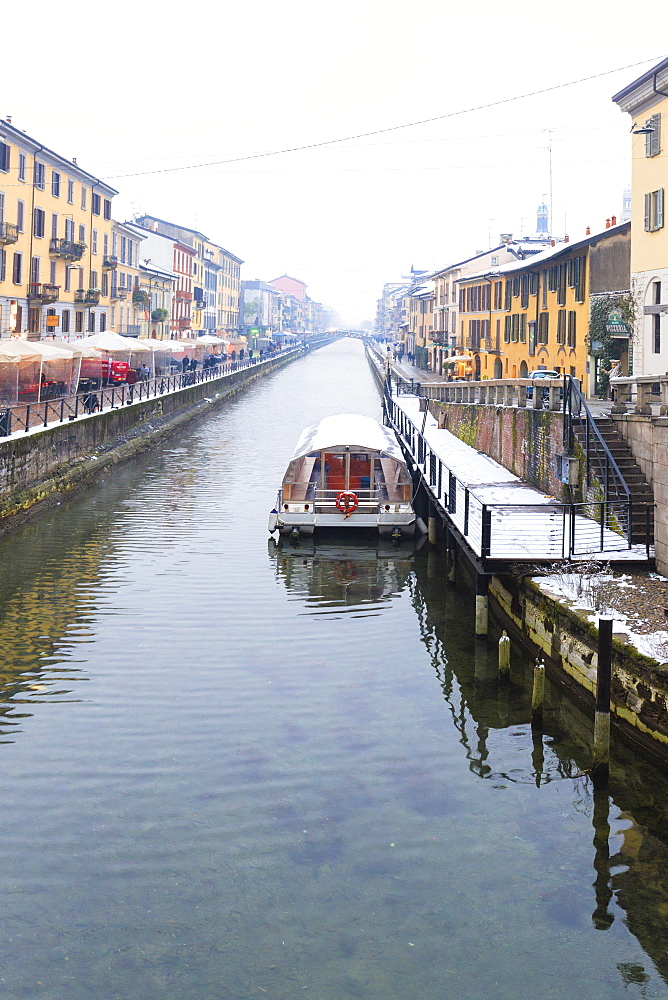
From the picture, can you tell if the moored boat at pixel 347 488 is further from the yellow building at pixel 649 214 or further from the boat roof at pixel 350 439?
the yellow building at pixel 649 214

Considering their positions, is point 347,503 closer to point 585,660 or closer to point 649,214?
point 585,660

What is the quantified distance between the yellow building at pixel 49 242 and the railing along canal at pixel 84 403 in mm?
6785

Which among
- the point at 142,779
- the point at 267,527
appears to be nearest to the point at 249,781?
the point at 142,779

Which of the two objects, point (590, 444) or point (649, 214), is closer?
point (590, 444)

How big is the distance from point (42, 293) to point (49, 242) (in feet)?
14.1

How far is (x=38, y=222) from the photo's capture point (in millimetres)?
54219

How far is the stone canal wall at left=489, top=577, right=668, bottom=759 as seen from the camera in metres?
11.7

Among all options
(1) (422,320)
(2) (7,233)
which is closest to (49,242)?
(2) (7,233)

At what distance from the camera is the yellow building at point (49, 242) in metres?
49.4

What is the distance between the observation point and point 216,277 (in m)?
130

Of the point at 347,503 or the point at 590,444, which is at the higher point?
the point at 590,444

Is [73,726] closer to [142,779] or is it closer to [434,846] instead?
[142,779]

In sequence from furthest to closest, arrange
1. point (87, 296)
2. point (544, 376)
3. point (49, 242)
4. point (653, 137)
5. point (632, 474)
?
point (87, 296), point (49, 242), point (544, 376), point (653, 137), point (632, 474)

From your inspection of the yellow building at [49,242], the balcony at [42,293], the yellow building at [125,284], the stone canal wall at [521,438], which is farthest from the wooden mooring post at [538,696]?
the yellow building at [125,284]
